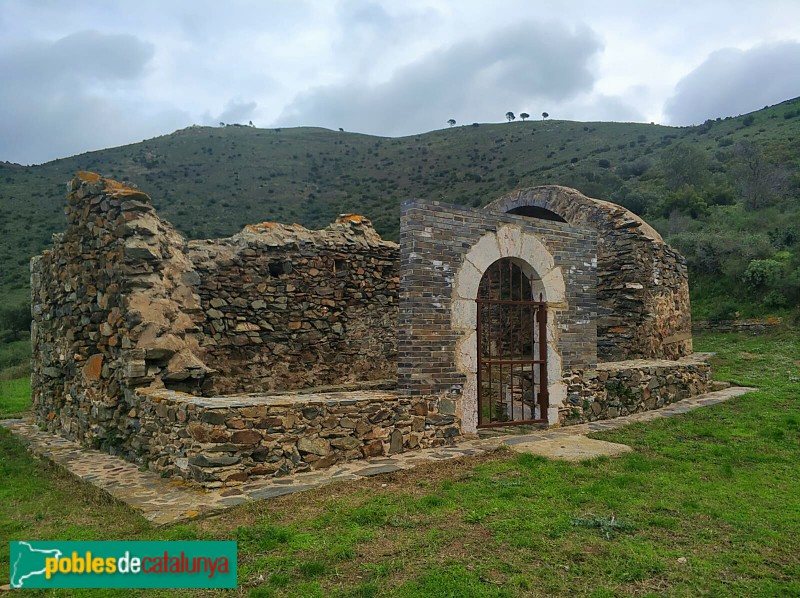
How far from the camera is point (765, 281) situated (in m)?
16.5

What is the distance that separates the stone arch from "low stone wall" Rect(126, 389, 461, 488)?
588 cm

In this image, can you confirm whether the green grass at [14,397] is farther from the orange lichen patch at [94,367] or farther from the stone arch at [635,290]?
the stone arch at [635,290]

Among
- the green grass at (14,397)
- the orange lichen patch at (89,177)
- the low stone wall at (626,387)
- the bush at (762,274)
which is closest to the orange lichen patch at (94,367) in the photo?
the orange lichen patch at (89,177)

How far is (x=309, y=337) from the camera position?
9055 millimetres

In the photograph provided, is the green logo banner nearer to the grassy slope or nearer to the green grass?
the green grass

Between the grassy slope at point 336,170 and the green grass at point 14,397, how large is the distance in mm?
9786

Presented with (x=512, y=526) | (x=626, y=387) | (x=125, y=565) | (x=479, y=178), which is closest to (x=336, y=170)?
(x=479, y=178)

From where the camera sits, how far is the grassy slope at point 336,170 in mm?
31188

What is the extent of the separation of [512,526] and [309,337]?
5.68 metres

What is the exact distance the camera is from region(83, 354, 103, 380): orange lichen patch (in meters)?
6.93

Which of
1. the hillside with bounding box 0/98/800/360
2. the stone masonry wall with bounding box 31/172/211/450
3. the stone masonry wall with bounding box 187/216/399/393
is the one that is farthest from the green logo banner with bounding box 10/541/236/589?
the hillside with bounding box 0/98/800/360

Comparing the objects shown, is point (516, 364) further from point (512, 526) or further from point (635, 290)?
point (635, 290)

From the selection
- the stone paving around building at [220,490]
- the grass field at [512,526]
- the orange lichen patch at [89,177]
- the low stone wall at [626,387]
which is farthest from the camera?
the low stone wall at [626,387]

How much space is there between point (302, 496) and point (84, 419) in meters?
4.25
